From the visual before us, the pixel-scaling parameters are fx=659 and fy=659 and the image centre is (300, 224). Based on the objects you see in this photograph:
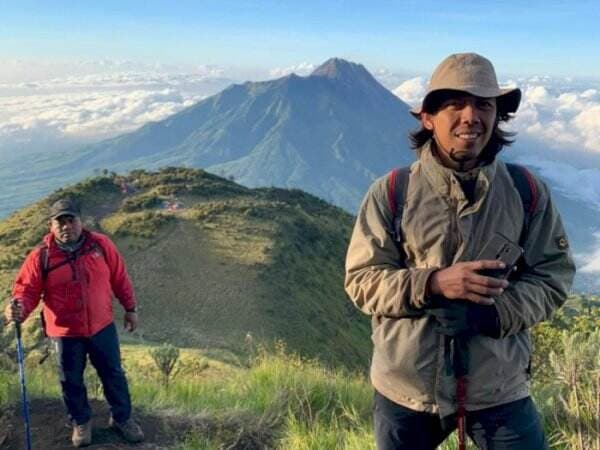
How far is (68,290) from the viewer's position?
180 inches

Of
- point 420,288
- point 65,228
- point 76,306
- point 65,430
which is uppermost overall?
point 420,288

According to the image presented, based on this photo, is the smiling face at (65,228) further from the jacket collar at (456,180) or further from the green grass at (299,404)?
the jacket collar at (456,180)

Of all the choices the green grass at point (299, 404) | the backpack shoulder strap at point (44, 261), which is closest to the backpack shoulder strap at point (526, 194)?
the green grass at point (299, 404)

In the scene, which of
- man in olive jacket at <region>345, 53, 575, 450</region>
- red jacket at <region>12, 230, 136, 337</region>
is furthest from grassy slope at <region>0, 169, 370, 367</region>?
man in olive jacket at <region>345, 53, 575, 450</region>

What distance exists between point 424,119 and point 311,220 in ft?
142

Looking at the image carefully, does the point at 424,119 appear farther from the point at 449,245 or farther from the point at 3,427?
the point at 3,427

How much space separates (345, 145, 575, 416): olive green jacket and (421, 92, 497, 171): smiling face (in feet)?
0.19

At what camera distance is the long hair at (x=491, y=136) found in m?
2.30

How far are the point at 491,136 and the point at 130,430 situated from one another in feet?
11.3

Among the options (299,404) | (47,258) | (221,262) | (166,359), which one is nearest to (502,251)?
(299,404)

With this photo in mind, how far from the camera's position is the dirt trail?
15.2 feet

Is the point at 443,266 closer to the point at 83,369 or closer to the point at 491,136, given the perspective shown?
the point at 491,136

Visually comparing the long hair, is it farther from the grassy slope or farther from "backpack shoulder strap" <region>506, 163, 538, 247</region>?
the grassy slope

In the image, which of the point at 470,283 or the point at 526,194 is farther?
the point at 526,194
